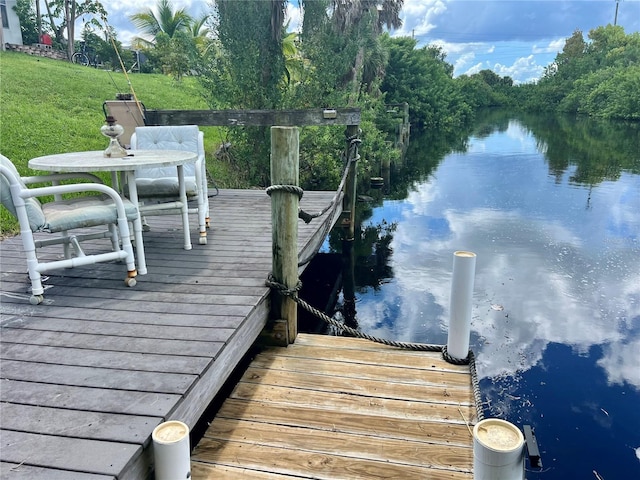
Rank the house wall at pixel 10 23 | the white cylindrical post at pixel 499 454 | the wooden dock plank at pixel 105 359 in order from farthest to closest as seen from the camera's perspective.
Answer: the house wall at pixel 10 23 < the wooden dock plank at pixel 105 359 < the white cylindrical post at pixel 499 454

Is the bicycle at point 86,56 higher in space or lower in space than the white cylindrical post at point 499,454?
higher

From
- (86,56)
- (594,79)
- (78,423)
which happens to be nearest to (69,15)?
(86,56)

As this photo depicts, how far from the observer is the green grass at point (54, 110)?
279 inches

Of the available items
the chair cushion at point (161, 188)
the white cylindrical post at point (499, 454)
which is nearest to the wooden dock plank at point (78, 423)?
the white cylindrical post at point (499, 454)

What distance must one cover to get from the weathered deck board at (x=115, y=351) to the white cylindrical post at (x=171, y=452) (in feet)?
0.19

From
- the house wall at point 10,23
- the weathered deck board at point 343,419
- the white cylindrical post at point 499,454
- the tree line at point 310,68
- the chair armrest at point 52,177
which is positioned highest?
the house wall at point 10,23

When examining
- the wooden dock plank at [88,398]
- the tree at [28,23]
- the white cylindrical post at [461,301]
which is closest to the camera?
the wooden dock plank at [88,398]

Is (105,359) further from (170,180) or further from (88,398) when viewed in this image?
(170,180)

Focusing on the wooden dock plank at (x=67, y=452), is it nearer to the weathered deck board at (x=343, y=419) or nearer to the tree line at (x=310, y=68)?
the weathered deck board at (x=343, y=419)

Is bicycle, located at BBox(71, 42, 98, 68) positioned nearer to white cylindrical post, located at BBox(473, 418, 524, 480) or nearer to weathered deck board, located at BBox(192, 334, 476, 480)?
weathered deck board, located at BBox(192, 334, 476, 480)

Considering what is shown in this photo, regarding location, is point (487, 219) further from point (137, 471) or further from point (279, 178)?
point (137, 471)

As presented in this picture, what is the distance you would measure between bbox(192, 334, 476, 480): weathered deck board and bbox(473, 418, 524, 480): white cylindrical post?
56 cm

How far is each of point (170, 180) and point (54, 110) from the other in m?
7.29

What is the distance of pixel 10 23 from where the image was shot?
2173cm
